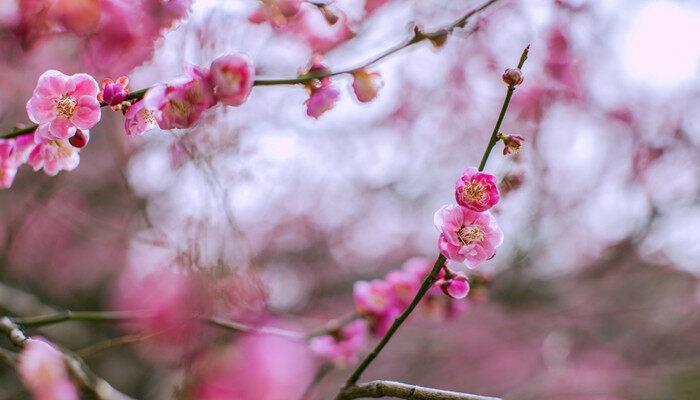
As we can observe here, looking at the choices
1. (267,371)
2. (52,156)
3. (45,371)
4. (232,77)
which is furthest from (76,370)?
(267,371)

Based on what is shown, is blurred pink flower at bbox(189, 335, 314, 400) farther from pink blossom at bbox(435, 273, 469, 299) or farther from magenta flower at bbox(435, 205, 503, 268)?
magenta flower at bbox(435, 205, 503, 268)

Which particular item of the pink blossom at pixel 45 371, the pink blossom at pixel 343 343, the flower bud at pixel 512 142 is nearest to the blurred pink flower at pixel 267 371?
the pink blossom at pixel 343 343

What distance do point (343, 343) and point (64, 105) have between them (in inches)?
44.3

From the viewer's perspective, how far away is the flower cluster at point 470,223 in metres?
1.07

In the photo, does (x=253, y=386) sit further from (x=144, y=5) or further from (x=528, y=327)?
(x=144, y=5)

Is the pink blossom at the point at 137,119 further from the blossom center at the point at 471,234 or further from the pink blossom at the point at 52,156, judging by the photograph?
the blossom center at the point at 471,234

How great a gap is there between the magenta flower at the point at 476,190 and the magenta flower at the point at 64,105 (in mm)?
678

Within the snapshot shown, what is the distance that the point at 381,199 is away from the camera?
4.93 m

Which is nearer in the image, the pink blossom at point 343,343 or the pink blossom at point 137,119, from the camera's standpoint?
the pink blossom at point 137,119

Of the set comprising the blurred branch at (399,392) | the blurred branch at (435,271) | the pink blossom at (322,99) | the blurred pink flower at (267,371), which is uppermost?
the blurred pink flower at (267,371)

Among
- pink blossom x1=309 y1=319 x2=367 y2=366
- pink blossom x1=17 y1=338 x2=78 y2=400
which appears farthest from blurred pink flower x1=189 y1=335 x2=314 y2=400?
pink blossom x1=17 y1=338 x2=78 y2=400

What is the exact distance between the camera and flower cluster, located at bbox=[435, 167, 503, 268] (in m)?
1.07

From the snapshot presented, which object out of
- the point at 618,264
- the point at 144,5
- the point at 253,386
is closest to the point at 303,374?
the point at 253,386

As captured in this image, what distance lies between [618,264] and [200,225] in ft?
9.96
